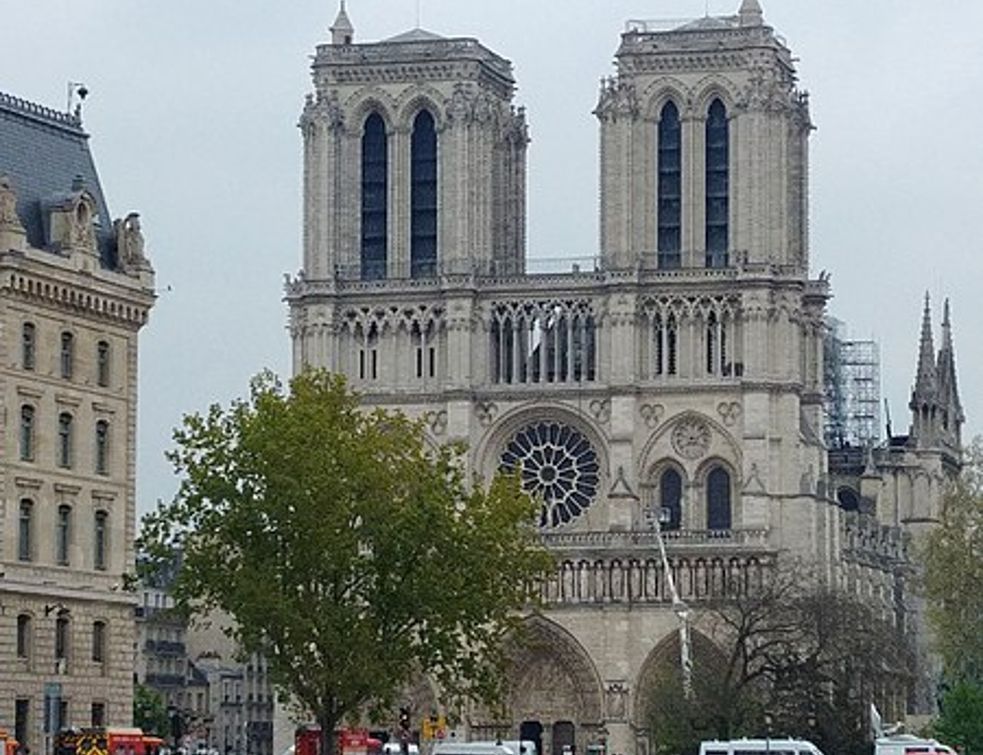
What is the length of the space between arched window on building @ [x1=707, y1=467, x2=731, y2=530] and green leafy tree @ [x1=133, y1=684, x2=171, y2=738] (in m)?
25.5

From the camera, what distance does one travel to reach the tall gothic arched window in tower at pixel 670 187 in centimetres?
16625

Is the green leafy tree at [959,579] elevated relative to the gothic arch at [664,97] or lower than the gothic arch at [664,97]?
lower

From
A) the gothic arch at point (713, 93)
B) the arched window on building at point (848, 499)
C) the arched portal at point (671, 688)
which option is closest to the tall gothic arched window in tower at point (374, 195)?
the gothic arch at point (713, 93)

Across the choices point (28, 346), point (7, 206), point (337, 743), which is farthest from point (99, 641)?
point (7, 206)

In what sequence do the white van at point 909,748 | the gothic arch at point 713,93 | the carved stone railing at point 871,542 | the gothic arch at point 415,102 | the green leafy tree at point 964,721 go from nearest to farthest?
1. the white van at point 909,748
2. the green leafy tree at point 964,721
3. the gothic arch at point 713,93
4. the gothic arch at point 415,102
5. the carved stone railing at point 871,542

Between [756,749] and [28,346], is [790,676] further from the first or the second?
[28,346]

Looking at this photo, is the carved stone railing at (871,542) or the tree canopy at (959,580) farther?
the carved stone railing at (871,542)

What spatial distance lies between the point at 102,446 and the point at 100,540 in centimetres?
257

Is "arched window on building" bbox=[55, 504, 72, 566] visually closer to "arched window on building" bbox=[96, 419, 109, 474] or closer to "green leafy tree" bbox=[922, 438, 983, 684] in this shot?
"arched window on building" bbox=[96, 419, 109, 474]

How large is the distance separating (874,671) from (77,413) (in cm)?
3560

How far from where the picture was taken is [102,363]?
101 m

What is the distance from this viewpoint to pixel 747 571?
159500 mm

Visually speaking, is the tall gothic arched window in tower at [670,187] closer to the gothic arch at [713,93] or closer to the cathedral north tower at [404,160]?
the gothic arch at [713,93]

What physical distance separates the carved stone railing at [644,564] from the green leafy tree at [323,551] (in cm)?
6494
